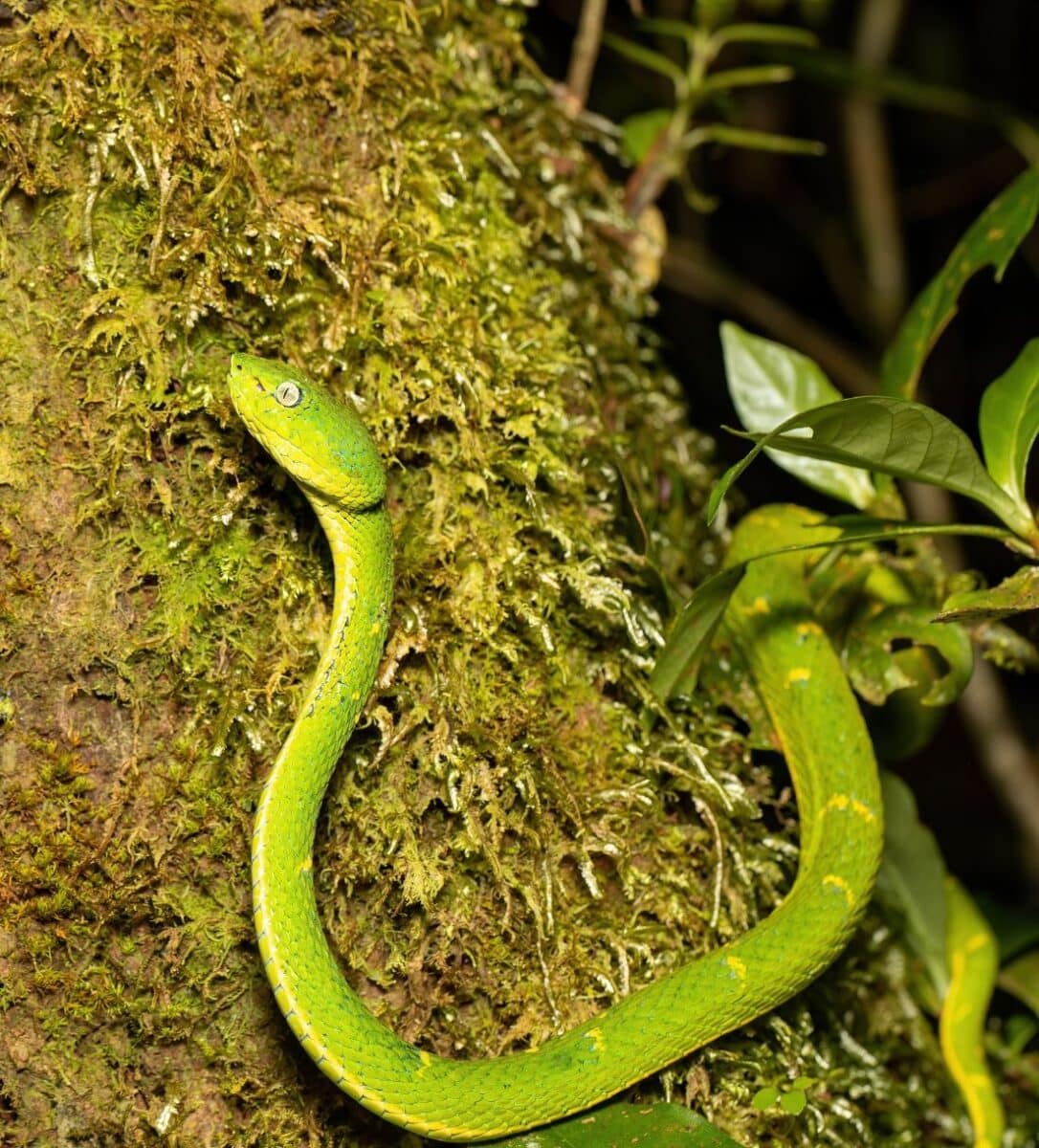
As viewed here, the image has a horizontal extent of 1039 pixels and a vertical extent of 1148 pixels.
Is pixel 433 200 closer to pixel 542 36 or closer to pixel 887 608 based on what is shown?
pixel 887 608

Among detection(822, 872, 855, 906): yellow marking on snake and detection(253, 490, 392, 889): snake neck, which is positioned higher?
detection(253, 490, 392, 889): snake neck

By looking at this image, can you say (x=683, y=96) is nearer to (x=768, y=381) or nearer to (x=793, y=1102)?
(x=768, y=381)

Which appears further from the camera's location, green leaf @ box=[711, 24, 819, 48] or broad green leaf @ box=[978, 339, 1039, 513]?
green leaf @ box=[711, 24, 819, 48]

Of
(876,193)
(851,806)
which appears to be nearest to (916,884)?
(851,806)

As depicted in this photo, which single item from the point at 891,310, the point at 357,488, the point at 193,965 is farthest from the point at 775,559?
the point at 891,310

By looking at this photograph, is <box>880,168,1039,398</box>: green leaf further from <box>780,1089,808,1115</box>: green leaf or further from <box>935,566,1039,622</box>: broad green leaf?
<box>780,1089,808,1115</box>: green leaf

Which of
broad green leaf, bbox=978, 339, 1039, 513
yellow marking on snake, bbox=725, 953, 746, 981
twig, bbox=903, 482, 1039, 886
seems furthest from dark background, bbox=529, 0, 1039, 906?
yellow marking on snake, bbox=725, 953, 746, 981


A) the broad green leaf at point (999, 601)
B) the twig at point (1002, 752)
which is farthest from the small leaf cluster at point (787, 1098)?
the twig at point (1002, 752)
